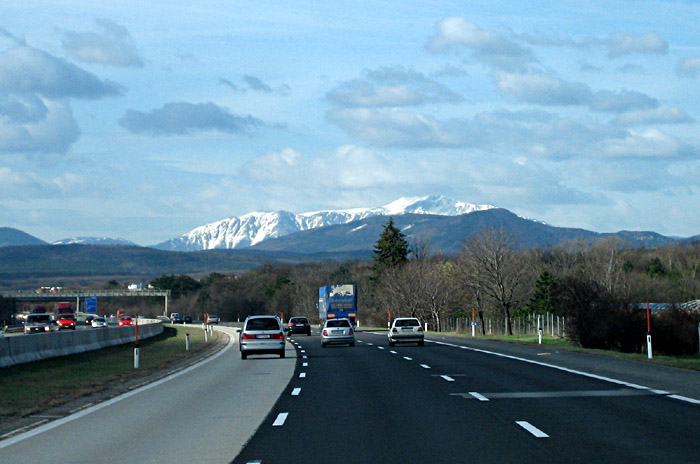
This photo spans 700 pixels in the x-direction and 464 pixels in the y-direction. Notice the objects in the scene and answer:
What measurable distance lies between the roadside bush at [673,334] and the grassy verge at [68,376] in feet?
71.6

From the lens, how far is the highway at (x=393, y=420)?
38.5 ft

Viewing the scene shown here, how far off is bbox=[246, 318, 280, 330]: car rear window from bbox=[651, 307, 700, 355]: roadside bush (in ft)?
63.4

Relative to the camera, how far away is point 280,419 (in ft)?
51.3

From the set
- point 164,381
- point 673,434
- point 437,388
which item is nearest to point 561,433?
point 673,434

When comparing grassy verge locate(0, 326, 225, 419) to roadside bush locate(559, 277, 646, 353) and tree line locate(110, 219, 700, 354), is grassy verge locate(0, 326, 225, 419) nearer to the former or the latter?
roadside bush locate(559, 277, 646, 353)

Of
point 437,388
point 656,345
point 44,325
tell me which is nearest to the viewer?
point 437,388

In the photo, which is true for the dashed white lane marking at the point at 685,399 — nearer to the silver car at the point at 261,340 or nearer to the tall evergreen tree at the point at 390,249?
the silver car at the point at 261,340

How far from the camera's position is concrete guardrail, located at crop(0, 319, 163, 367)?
30.6 meters

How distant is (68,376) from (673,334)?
96.5 feet

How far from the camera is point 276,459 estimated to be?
450 inches

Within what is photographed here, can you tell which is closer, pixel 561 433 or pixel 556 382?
pixel 561 433

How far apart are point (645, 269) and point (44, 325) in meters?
75.2

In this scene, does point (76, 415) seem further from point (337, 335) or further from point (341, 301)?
point (341, 301)

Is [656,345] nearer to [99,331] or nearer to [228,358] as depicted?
[228,358]
